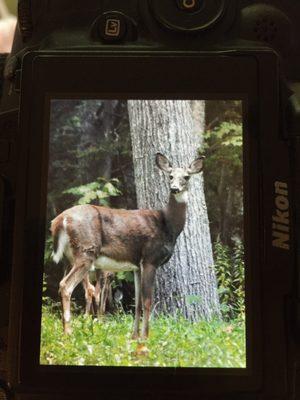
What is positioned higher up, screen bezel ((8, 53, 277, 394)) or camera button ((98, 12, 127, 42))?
camera button ((98, 12, 127, 42))

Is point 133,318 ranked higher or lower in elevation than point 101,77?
lower

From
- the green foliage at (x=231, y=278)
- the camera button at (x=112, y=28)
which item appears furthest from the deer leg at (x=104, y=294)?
the camera button at (x=112, y=28)

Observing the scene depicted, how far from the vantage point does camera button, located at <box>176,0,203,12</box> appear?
72 centimetres

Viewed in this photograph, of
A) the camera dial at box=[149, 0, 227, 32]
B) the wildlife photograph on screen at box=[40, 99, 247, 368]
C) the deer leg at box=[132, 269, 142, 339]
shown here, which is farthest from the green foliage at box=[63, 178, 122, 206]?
the camera dial at box=[149, 0, 227, 32]

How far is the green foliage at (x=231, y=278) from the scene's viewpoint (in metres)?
0.65

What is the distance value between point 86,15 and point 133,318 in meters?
0.42

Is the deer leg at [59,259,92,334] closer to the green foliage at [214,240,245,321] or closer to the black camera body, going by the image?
the black camera body

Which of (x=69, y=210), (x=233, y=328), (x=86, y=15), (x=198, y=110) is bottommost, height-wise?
(x=233, y=328)

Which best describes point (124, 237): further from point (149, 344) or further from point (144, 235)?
point (149, 344)

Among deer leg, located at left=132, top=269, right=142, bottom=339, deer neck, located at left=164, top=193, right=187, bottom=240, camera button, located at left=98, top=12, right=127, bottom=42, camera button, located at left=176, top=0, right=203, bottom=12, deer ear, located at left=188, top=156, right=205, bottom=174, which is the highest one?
camera button, located at left=176, top=0, right=203, bottom=12

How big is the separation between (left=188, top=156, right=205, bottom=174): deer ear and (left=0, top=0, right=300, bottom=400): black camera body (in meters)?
0.06

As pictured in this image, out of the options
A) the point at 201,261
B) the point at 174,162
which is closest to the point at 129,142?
the point at 174,162

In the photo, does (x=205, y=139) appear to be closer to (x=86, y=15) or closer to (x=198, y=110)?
(x=198, y=110)

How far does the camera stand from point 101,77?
698 millimetres
